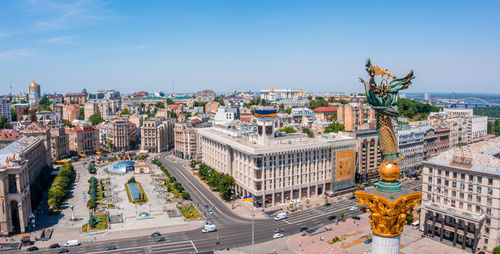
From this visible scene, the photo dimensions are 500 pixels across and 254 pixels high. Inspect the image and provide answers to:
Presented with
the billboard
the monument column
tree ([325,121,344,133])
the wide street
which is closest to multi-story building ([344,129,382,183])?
the billboard

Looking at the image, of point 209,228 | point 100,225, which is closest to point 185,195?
point 209,228

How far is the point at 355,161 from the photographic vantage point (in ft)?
397

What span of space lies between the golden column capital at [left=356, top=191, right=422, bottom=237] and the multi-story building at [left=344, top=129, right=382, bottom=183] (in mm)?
94820

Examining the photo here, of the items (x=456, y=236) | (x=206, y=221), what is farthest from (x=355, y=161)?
(x=206, y=221)

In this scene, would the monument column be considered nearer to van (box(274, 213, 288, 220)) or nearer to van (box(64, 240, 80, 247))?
van (box(274, 213, 288, 220))

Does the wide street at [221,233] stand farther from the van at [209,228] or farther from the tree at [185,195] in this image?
the tree at [185,195]

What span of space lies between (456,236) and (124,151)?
159772mm

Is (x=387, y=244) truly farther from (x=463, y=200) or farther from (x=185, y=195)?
(x=185, y=195)

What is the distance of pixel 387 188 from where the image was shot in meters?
27.4

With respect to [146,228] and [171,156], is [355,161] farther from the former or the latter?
[171,156]

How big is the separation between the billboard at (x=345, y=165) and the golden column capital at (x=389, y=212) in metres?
85.5

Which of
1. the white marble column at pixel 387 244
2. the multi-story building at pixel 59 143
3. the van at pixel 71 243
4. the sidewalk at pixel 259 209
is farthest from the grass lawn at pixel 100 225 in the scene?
the multi-story building at pixel 59 143

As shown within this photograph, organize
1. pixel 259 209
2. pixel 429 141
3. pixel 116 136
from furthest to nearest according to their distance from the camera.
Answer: pixel 116 136
pixel 429 141
pixel 259 209

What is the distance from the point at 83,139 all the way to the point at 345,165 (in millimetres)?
131737
